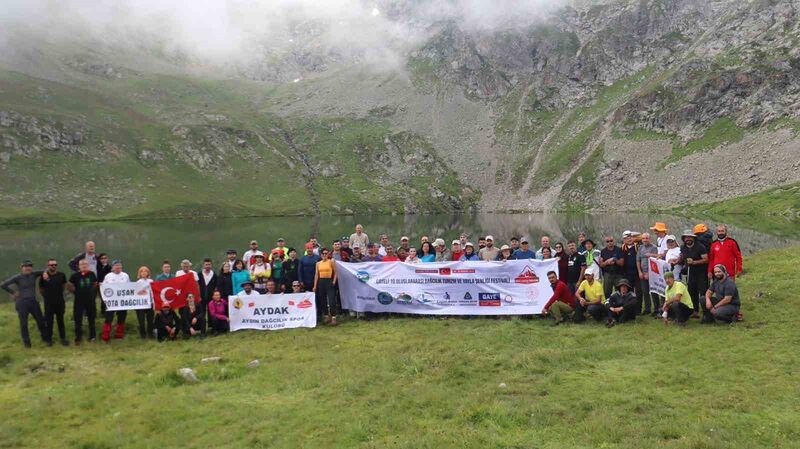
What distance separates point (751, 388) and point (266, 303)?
15.5 metres

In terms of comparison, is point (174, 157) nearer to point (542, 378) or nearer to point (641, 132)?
point (641, 132)

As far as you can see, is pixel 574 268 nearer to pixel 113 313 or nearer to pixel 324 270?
pixel 324 270

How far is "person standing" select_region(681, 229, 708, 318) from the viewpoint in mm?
18016

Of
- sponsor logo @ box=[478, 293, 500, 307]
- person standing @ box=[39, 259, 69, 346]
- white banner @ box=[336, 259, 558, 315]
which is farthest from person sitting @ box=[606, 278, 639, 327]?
person standing @ box=[39, 259, 69, 346]

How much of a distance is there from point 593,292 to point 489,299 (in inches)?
161

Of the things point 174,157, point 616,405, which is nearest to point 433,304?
point 616,405

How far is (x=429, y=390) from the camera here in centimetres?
1170

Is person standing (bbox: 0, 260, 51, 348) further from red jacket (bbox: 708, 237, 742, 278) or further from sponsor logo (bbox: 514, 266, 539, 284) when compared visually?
red jacket (bbox: 708, 237, 742, 278)

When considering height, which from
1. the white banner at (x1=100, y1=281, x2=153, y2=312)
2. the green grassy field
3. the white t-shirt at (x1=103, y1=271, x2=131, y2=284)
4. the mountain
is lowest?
the green grassy field

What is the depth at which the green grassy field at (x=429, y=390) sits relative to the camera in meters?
9.50

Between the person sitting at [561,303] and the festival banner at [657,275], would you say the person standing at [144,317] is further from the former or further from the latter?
the festival banner at [657,275]

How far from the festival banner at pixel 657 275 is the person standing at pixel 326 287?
39.9 ft

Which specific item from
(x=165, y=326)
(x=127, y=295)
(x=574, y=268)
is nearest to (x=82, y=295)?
(x=127, y=295)

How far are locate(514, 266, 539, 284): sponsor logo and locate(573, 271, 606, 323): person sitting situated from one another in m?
2.05
